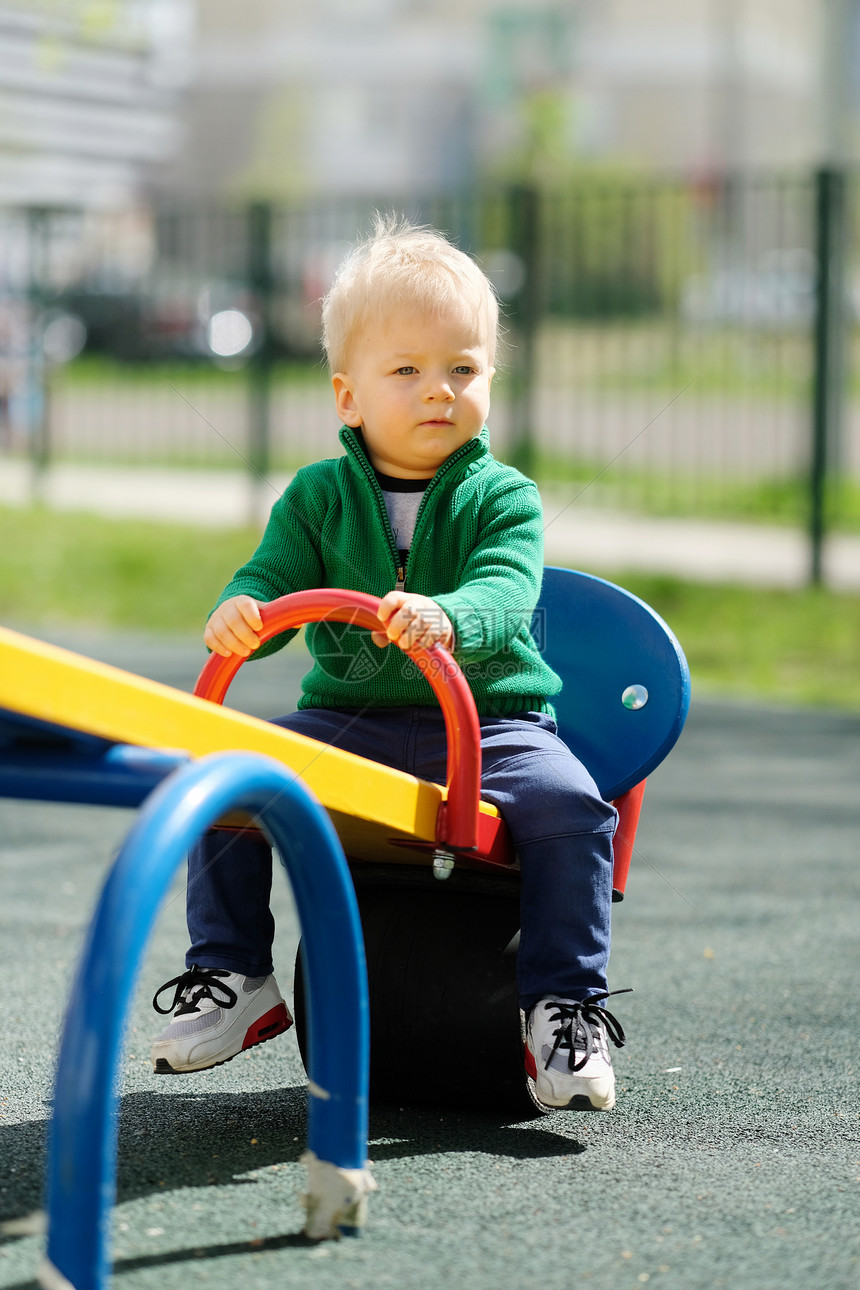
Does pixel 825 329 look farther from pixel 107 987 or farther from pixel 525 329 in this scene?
pixel 107 987

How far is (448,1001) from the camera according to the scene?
2.19 meters

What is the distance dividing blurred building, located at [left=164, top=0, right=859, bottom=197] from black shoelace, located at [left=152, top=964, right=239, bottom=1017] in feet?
184

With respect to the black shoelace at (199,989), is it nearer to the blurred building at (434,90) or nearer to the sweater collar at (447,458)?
the sweater collar at (447,458)

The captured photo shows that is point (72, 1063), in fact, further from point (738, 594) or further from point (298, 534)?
point (738, 594)

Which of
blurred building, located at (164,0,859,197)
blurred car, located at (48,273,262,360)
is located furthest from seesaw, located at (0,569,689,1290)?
blurred building, located at (164,0,859,197)

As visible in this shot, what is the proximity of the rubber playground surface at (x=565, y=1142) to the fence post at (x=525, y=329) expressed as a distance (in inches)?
227

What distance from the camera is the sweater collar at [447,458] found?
92.1 inches

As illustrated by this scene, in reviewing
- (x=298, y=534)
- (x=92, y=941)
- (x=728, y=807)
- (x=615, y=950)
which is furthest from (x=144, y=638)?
(x=92, y=941)

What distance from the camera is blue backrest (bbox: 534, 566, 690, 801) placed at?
2422mm

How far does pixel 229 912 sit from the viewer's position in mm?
2188

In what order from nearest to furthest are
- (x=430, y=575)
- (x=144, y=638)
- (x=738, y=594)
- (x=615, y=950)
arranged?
(x=430, y=575)
(x=615, y=950)
(x=144, y=638)
(x=738, y=594)

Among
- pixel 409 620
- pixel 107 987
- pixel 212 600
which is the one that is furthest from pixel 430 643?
pixel 212 600

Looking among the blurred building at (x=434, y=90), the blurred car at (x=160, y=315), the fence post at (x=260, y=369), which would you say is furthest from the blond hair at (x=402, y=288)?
the blurred building at (x=434, y=90)

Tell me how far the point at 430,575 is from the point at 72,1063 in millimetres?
1066
